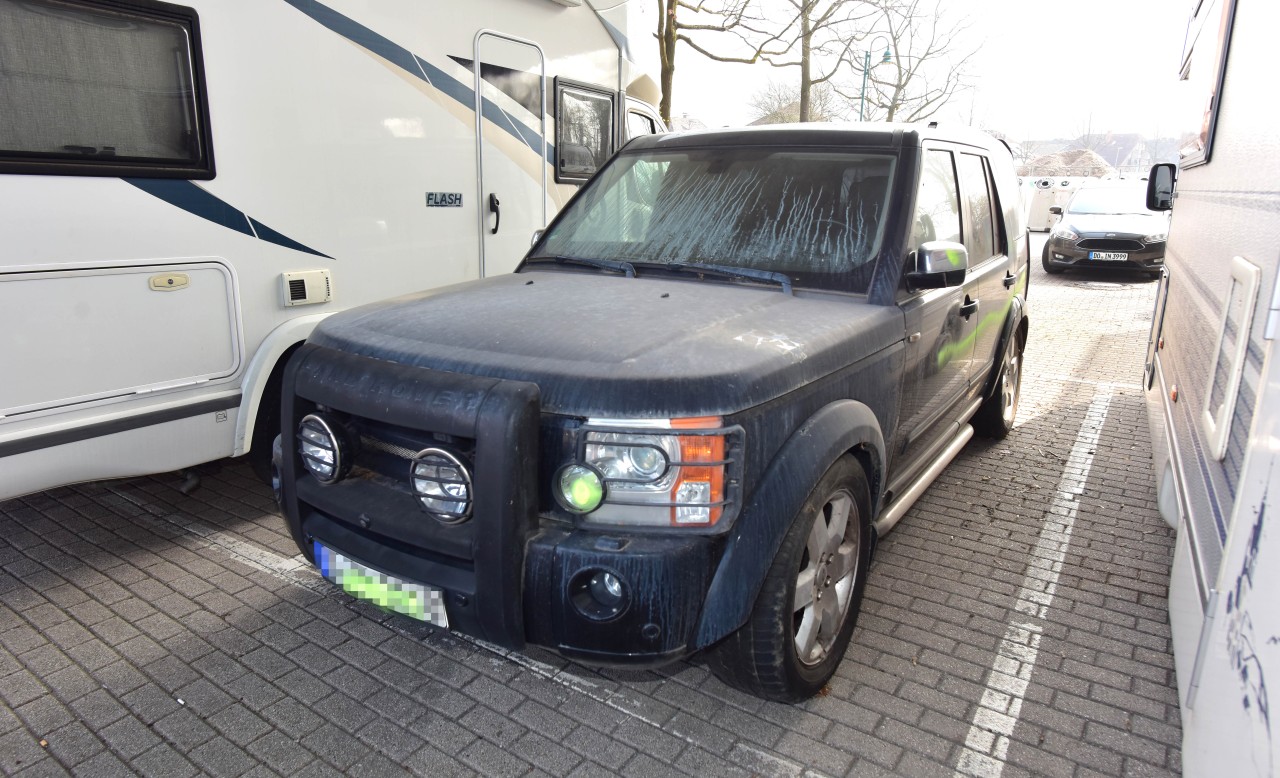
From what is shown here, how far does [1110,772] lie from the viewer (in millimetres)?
2730

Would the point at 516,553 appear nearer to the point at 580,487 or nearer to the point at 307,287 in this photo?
the point at 580,487

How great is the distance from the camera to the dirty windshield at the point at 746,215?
→ 3559 mm

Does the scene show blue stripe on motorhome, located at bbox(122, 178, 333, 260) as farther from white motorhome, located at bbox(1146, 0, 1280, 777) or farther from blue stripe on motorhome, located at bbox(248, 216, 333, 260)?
white motorhome, located at bbox(1146, 0, 1280, 777)

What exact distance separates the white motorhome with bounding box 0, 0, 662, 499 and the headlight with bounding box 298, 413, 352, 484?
160cm

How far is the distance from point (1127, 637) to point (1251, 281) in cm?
164

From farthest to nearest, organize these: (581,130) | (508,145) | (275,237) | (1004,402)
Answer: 1. (581,130)
2. (508,145)
3. (1004,402)
4. (275,237)

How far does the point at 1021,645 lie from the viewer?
348 centimetres

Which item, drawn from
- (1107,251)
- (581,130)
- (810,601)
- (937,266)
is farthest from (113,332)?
(1107,251)

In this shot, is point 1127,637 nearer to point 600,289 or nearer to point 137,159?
point 600,289

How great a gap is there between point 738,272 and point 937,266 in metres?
0.78

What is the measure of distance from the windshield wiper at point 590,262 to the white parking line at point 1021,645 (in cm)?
217

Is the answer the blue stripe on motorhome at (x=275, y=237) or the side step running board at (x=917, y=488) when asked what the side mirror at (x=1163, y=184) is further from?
the blue stripe on motorhome at (x=275, y=237)

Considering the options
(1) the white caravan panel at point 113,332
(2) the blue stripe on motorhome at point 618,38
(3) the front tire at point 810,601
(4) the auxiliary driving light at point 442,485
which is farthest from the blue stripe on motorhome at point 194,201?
(2) the blue stripe on motorhome at point 618,38

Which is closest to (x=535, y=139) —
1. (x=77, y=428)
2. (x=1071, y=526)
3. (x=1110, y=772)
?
(x=77, y=428)
